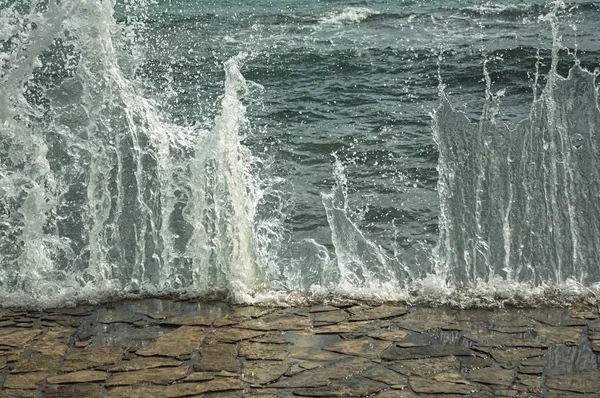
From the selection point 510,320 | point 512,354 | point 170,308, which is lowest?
point 512,354

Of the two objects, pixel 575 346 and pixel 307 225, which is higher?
pixel 307 225

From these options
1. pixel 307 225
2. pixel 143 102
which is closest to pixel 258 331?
pixel 307 225

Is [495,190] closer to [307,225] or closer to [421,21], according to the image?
[307,225]

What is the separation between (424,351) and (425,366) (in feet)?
0.78

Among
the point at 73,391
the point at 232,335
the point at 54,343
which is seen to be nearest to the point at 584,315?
the point at 232,335

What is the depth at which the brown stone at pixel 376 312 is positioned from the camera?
6703 mm

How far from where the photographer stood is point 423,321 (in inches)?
259

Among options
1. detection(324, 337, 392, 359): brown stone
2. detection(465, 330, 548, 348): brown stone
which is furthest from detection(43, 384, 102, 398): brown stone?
detection(465, 330, 548, 348): brown stone

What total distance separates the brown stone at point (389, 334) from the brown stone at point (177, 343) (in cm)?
118

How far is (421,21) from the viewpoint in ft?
60.6

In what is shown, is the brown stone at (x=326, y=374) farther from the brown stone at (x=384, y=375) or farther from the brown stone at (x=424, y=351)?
the brown stone at (x=424, y=351)

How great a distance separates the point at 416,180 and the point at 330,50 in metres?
6.57

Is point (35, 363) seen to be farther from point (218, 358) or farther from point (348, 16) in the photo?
point (348, 16)

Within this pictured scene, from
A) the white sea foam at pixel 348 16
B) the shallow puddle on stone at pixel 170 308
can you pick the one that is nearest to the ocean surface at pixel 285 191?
Result: the shallow puddle on stone at pixel 170 308
